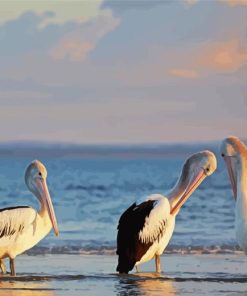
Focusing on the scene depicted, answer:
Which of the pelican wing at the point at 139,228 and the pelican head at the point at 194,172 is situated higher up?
the pelican head at the point at 194,172

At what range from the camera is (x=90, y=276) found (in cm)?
1198

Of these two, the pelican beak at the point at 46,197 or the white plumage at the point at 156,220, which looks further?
the pelican beak at the point at 46,197

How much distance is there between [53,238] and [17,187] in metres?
24.7

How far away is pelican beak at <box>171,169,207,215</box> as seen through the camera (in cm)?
1295

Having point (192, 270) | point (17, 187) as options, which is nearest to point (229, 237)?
point (192, 270)

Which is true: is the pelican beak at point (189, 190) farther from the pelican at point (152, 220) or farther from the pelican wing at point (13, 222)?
the pelican wing at point (13, 222)

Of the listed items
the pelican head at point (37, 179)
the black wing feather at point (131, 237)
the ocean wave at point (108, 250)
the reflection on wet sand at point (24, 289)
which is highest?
the pelican head at point (37, 179)

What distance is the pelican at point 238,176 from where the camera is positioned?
36.4ft

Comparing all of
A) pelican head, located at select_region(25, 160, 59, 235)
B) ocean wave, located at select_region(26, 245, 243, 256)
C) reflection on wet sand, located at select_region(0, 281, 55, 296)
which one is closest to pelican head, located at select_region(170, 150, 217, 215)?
pelican head, located at select_region(25, 160, 59, 235)

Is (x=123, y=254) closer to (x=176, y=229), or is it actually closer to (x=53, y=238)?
(x=53, y=238)

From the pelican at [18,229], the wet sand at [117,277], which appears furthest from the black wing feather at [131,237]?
the pelican at [18,229]

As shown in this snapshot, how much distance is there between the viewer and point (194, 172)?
43.2ft

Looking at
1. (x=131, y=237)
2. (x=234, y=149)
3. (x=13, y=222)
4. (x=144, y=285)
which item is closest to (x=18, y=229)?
(x=13, y=222)

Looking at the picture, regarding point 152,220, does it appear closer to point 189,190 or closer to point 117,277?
point 189,190
